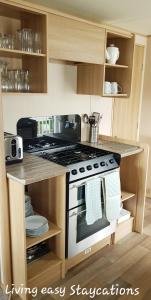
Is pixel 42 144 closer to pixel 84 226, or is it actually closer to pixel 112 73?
pixel 84 226

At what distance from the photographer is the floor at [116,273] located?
193 centimetres

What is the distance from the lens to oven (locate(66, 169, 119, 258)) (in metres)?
1.99

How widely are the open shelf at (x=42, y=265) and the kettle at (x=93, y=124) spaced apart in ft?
4.14

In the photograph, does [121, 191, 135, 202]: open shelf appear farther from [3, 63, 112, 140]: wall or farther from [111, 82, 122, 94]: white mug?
[111, 82, 122, 94]: white mug

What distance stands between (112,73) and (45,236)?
1.87 metres

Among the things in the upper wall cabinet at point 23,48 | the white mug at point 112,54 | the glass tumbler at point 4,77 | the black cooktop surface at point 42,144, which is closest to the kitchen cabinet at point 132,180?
the black cooktop surface at point 42,144

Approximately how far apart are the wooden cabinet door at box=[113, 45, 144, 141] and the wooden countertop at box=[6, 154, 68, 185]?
1611mm

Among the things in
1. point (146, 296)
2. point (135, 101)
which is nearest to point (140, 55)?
point (135, 101)

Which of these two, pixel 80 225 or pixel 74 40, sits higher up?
pixel 74 40

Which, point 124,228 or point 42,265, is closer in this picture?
point 42,265

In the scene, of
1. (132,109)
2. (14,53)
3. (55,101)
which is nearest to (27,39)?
(14,53)

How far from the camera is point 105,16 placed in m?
2.41

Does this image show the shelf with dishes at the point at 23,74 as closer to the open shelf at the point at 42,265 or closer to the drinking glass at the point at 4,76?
→ the drinking glass at the point at 4,76

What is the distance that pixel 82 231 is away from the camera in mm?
2178
